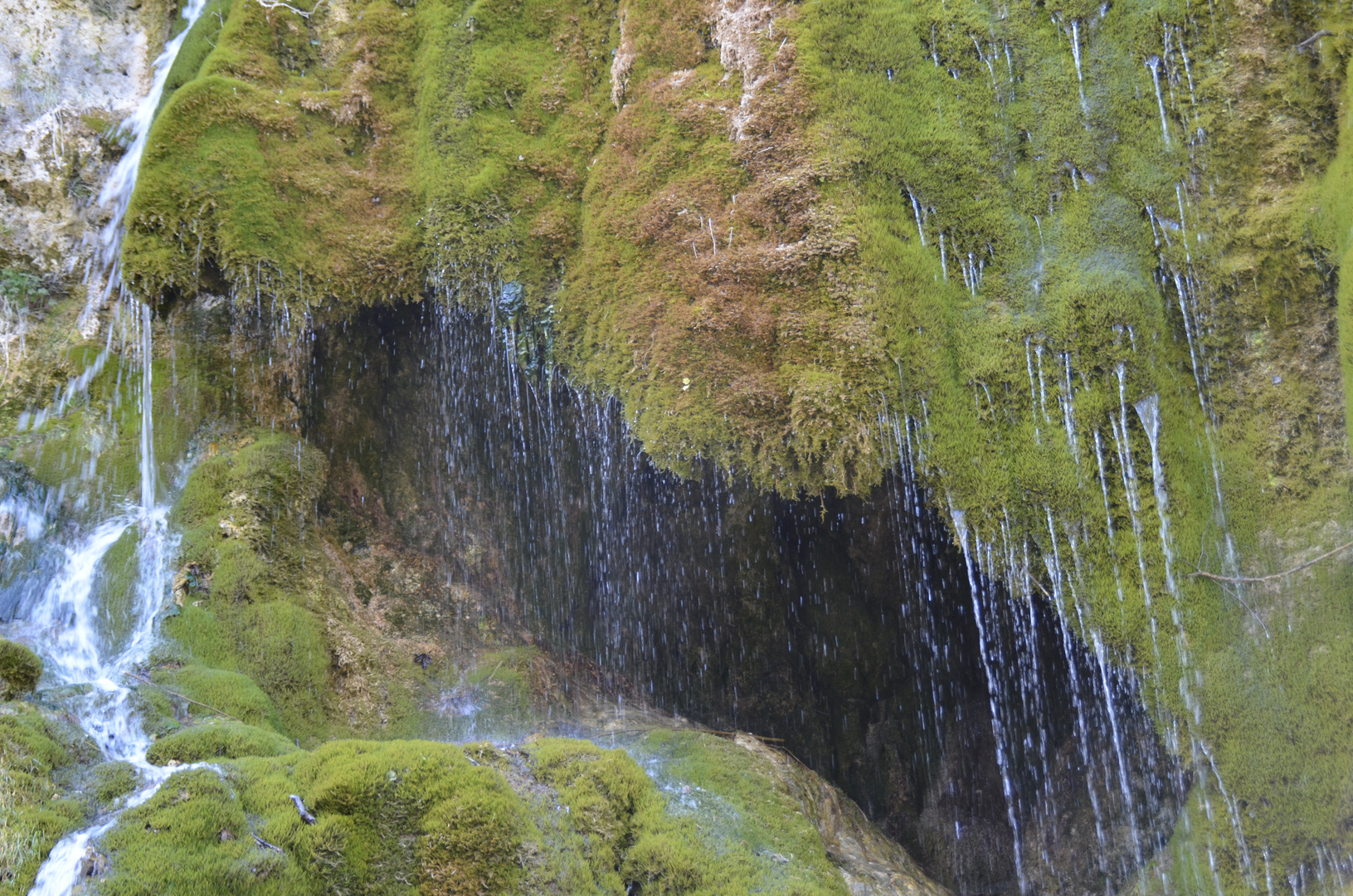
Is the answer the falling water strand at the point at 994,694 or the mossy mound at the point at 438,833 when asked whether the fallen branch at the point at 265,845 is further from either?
the falling water strand at the point at 994,694

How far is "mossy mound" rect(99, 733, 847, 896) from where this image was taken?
13.3 ft

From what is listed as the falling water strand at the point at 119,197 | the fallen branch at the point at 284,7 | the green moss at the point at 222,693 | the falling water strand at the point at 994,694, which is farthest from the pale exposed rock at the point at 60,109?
the falling water strand at the point at 994,694

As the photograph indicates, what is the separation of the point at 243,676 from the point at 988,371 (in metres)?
6.37

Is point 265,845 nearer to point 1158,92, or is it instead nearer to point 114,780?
point 114,780

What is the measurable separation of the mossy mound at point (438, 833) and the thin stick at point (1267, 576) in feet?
12.1

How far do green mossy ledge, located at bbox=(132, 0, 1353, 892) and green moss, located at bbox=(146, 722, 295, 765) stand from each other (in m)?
2.14

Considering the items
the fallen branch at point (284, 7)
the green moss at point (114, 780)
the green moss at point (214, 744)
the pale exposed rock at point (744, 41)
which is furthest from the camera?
the fallen branch at point (284, 7)

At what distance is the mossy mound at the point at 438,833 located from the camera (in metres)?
4.04

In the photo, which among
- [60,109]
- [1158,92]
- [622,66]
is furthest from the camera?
[60,109]

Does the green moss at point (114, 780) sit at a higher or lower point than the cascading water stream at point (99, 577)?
lower

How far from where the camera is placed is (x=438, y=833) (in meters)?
4.51

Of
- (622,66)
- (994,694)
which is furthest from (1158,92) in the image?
(994,694)

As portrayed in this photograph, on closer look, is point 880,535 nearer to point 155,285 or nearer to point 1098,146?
point 1098,146

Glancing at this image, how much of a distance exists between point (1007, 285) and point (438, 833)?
19.3ft
